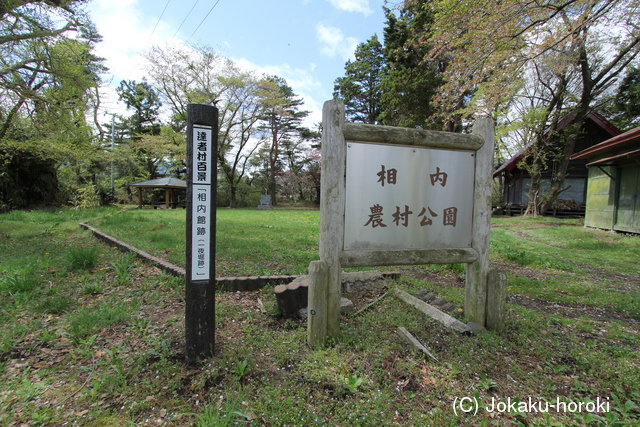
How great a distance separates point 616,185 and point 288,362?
43.0 feet

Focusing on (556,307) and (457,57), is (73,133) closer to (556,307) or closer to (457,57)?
(457,57)

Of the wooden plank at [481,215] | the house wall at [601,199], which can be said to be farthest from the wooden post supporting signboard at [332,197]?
the house wall at [601,199]

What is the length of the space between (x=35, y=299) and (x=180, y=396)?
8.66 ft

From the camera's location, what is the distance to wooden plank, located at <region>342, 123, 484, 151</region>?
8.62 feet

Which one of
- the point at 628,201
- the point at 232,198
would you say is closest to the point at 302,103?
the point at 232,198

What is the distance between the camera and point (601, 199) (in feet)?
35.7

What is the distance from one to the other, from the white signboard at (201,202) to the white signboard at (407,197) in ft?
3.81

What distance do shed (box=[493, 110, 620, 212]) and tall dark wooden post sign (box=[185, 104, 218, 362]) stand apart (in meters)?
19.3

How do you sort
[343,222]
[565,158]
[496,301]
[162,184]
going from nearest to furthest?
[343,222], [496,301], [565,158], [162,184]

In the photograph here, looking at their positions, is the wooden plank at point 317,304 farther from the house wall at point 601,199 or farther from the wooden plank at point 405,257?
the house wall at point 601,199

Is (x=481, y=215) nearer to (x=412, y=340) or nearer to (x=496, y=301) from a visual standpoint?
(x=496, y=301)

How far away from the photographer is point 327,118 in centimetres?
258

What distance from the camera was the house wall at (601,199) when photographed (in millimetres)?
10297

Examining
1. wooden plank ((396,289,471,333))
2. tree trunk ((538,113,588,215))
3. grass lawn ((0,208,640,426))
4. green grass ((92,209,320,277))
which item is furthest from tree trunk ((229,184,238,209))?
wooden plank ((396,289,471,333))
